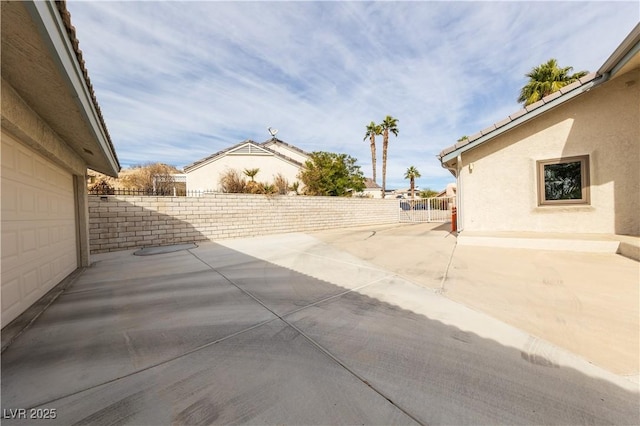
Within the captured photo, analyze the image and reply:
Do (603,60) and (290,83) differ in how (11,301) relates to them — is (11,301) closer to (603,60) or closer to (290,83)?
(603,60)

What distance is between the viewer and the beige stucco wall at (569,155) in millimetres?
5688

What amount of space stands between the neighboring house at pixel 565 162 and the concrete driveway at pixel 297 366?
5542mm

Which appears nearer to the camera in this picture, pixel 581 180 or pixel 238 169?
pixel 581 180

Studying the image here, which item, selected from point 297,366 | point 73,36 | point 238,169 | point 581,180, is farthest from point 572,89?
point 238,169

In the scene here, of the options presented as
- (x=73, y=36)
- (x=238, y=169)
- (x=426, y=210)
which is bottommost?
(x=426, y=210)

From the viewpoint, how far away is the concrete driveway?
1.46 m

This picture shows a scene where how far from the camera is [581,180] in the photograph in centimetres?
624

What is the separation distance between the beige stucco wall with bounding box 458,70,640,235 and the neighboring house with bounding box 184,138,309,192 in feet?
49.1

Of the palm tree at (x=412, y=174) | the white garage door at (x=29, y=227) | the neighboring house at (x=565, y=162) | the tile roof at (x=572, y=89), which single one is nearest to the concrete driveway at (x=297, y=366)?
the white garage door at (x=29, y=227)

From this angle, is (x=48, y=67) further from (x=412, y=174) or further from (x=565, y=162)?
(x=412, y=174)

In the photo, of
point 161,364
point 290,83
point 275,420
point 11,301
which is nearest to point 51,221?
point 11,301

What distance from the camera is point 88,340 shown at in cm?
238

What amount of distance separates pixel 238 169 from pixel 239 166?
29 cm

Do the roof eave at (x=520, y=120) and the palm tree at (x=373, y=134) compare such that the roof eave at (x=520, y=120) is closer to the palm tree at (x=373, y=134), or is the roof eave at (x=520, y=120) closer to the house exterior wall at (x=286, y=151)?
the house exterior wall at (x=286, y=151)
